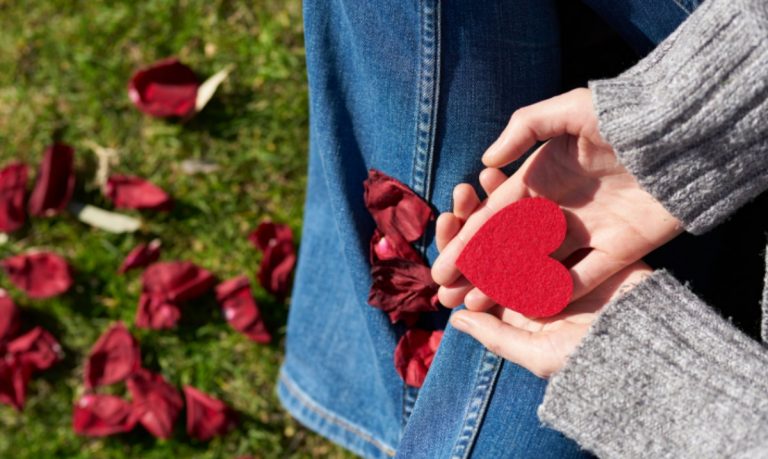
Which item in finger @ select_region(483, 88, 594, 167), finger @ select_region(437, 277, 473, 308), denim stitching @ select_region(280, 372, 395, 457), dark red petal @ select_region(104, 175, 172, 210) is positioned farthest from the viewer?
dark red petal @ select_region(104, 175, 172, 210)

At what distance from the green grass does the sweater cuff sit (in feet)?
4.25

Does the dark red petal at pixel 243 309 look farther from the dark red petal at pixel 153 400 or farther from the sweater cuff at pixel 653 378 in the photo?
the sweater cuff at pixel 653 378

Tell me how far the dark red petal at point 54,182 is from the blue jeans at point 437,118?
1264 millimetres

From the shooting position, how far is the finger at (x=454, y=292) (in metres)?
1.60

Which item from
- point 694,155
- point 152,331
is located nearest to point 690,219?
point 694,155

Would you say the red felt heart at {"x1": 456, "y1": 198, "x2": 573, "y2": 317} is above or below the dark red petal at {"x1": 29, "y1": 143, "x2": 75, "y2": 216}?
above

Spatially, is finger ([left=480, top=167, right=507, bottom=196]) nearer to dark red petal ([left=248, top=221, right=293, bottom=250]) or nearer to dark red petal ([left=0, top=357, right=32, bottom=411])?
dark red petal ([left=248, top=221, right=293, bottom=250])

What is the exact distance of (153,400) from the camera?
8.06 feet

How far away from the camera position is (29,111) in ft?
8.81

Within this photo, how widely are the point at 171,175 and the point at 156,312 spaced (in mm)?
491

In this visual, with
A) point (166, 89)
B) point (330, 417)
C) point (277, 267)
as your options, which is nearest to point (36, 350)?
point (277, 267)

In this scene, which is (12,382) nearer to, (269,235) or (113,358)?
(113,358)

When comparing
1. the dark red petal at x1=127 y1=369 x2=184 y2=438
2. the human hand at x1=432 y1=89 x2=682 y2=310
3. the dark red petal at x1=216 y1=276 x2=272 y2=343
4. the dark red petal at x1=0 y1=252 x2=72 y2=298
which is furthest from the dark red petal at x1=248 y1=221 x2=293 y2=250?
the human hand at x1=432 y1=89 x2=682 y2=310

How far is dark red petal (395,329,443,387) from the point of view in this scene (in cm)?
175
